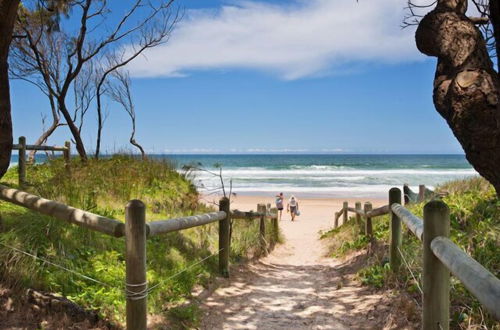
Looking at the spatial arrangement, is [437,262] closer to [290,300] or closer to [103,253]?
[290,300]

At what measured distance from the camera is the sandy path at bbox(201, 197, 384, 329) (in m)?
4.31

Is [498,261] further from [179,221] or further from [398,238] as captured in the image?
[179,221]

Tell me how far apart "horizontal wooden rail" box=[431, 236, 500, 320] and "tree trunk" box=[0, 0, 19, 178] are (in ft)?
11.7

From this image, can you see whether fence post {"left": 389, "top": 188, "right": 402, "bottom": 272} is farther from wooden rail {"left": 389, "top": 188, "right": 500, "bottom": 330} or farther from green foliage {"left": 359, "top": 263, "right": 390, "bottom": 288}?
wooden rail {"left": 389, "top": 188, "right": 500, "bottom": 330}

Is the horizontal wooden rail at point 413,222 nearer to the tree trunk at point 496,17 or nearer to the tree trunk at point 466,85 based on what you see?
the tree trunk at point 466,85

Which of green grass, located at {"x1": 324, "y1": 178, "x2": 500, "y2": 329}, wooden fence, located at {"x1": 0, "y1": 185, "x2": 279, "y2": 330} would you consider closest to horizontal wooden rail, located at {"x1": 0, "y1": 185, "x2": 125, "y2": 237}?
wooden fence, located at {"x1": 0, "y1": 185, "x2": 279, "y2": 330}

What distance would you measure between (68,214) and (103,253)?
1360mm

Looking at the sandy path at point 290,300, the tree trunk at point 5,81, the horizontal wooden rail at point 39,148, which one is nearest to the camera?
the tree trunk at point 5,81

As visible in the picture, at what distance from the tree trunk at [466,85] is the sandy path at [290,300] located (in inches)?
75.9

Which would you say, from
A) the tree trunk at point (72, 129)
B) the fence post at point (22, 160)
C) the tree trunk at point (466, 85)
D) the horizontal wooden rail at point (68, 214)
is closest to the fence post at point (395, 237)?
the tree trunk at point (466, 85)

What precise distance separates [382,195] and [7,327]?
27379 mm

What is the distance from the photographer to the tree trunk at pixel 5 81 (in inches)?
148

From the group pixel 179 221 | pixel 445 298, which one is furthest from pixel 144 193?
pixel 445 298

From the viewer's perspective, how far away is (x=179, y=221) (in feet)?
13.2
